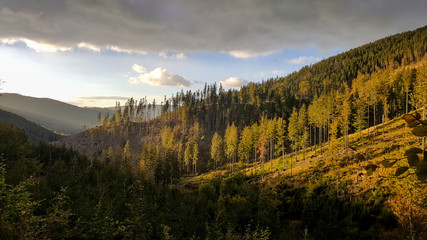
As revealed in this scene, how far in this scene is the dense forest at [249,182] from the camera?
24.7 ft

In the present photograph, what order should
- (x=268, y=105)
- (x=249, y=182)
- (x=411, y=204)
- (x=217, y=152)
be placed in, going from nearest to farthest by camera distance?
(x=411, y=204) < (x=249, y=182) < (x=217, y=152) < (x=268, y=105)

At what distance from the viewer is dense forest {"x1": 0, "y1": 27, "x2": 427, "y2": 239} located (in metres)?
7.54

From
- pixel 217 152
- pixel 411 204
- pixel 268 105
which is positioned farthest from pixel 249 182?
pixel 268 105

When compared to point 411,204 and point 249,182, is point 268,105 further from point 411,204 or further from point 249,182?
point 411,204

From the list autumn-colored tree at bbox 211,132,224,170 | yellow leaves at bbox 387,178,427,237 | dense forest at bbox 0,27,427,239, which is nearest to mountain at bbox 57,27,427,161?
dense forest at bbox 0,27,427,239

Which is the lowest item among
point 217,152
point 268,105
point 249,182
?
point 249,182

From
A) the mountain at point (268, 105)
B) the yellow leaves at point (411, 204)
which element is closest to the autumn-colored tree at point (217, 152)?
the mountain at point (268, 105)

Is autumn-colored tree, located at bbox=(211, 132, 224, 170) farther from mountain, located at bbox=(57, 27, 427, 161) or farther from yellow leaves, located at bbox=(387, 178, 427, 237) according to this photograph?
yellow leaves, located at bbox=(387, 178, 427, 237)

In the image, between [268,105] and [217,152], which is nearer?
[217,152]

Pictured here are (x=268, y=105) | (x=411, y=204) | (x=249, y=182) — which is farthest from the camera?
(x=268, y=105)

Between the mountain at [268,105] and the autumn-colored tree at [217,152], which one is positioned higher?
the mountain at [268,105]

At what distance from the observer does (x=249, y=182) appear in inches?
1748

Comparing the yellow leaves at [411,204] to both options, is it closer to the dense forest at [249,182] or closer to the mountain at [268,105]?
the dense forest at [249,182]

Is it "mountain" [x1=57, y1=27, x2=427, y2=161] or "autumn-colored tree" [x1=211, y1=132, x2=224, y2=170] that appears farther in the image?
"autumn-colored tree" [x1=211, y1=132, x2=224, y2=170]
